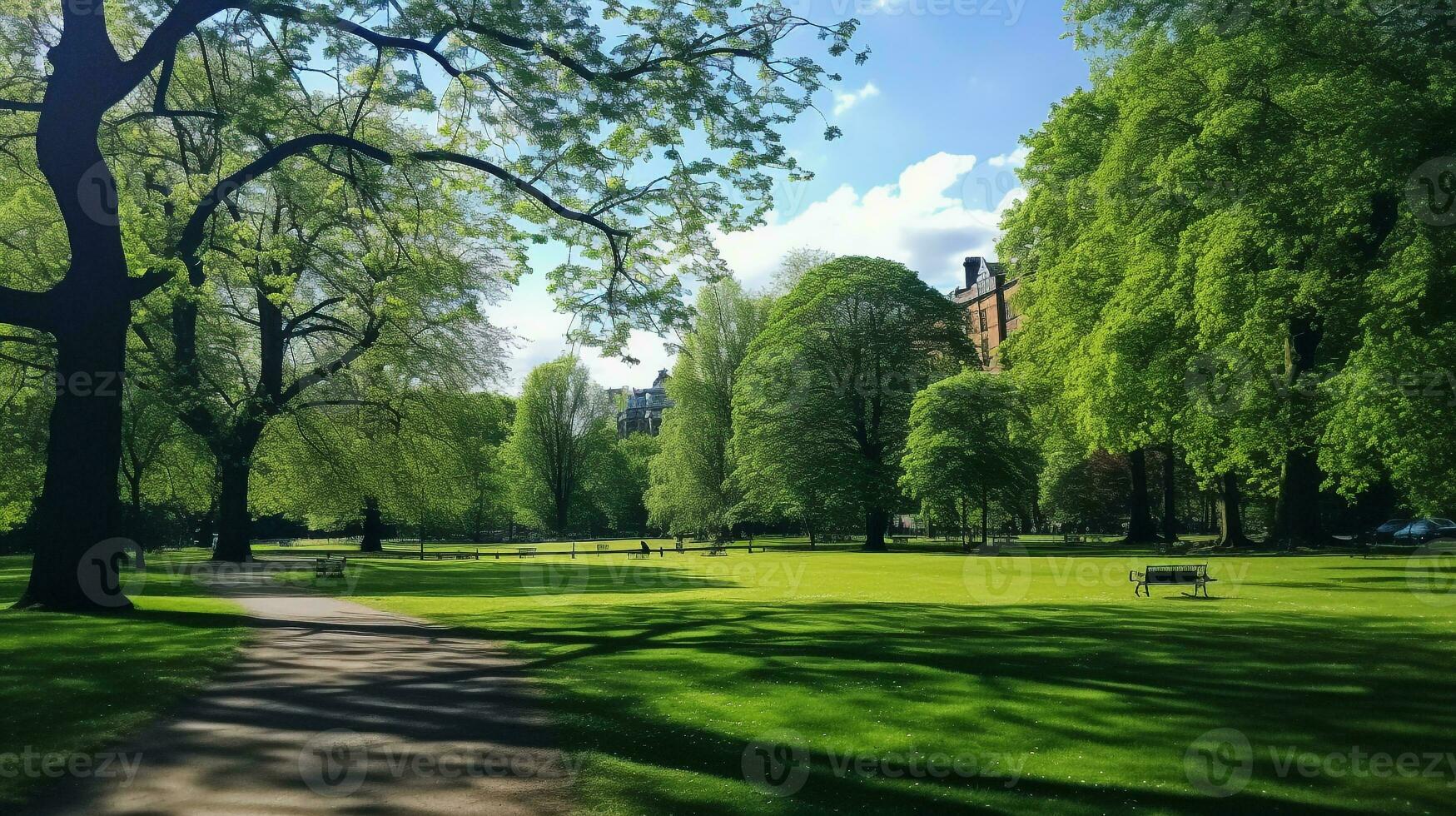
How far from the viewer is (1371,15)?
2372 centimetres

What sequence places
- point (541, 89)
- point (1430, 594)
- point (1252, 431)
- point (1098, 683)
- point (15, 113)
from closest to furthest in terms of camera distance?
1. point (1098, 683)
2. point (541, 89)
3. point (1430, 594)
4. point (15, 113)
5. point (1252, 431)

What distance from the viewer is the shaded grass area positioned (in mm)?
8320

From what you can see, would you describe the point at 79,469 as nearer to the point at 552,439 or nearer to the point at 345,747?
the point at 345,747

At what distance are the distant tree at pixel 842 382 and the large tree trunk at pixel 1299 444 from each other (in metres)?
20.7

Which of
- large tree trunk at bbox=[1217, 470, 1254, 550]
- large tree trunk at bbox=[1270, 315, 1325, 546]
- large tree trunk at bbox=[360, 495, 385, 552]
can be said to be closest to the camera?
large tree trunk at bbox=[1270, 315, 1325, 546]

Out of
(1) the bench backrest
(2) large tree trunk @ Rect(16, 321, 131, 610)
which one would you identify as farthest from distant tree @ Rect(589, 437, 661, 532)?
(2) large tree trunk @ Rect(16, 321, 131, 610)

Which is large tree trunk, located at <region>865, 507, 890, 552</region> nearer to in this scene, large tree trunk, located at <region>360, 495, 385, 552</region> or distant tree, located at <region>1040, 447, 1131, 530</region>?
distant tree, located at <region>1040, 447, 1131, 530</region>

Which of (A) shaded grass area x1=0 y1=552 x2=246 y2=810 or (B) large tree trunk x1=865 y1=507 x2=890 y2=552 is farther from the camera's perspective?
(B) large tree trunk x1=865 y1=507 x2=890 y2=552

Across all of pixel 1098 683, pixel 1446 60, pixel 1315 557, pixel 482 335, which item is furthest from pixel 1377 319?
pixel 482 335

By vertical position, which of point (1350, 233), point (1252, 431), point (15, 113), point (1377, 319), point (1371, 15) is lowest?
point (1252, 431)

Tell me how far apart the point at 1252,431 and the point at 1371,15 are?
11.4 m

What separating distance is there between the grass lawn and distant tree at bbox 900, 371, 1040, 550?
25637mm

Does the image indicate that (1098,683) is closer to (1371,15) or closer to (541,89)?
(541,89)

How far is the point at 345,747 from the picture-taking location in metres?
8.09
